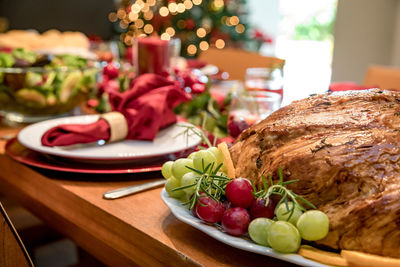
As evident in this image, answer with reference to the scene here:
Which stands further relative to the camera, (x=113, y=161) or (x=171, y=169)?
(x=113, y=161)

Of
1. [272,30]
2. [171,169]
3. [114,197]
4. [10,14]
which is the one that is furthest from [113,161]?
[272,30]

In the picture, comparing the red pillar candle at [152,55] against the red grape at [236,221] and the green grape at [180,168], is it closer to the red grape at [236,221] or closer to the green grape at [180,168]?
the green grape at [180,168]

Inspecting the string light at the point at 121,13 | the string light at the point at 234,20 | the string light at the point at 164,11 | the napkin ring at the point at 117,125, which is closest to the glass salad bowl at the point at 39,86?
the napkin ring at the point at 117,125

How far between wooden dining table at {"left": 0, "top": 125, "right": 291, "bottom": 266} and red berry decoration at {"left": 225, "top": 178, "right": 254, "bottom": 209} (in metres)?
0.07

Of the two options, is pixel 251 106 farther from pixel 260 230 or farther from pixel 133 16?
pixel 133 16

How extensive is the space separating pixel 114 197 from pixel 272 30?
605 cm

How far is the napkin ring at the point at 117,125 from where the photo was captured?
0.96 metres

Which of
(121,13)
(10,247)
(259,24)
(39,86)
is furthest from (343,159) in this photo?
(259,24)

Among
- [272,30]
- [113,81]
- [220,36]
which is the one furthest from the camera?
[272,30]

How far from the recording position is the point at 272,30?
21.4ft

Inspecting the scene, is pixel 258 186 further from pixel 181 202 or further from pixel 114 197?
pixel 114 197

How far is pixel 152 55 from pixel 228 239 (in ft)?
3.37

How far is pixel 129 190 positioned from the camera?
795 mm

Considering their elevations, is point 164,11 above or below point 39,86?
above
